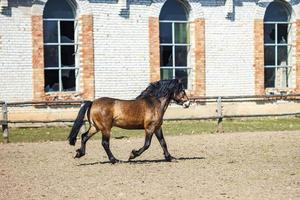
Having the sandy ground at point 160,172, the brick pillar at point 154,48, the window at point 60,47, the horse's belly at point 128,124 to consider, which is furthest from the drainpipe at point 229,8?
the horse's belly at point 128,124

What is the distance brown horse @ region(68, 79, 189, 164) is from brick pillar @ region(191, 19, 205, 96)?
31.2 feet

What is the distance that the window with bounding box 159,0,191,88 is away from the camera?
21.1 meters

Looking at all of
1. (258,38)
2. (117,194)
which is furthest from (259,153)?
(258,38)

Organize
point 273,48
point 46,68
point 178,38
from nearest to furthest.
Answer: point 46,68 < point 178,38 < point 273,48

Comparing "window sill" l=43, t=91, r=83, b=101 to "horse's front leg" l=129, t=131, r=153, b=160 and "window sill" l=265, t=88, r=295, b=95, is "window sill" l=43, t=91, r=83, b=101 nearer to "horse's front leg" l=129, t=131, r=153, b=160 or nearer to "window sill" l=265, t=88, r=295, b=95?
"window sill" l=265, t=88, r=295, b=95

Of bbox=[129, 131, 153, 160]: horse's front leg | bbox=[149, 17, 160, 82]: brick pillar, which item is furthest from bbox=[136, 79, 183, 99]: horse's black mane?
bbox=[149, 17, 160, 82]: brick pillar

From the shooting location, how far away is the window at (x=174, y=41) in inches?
831

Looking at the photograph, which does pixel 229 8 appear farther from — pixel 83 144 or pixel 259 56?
pixel 83 144

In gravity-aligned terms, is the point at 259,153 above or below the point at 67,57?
below

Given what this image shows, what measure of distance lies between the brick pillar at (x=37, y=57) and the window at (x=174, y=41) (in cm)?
418

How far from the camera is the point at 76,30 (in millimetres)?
19766

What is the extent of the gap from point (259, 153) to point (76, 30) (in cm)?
906

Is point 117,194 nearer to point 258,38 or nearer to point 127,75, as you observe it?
point 127,75

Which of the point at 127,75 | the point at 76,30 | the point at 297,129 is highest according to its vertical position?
the point at 76,30
